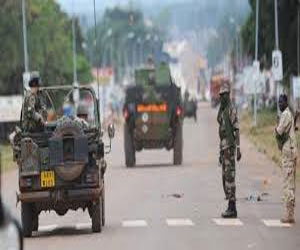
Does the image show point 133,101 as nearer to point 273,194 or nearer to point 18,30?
point 273,194

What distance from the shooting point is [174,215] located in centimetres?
2144

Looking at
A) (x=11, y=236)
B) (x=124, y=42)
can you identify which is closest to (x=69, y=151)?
(x=11, y=236)

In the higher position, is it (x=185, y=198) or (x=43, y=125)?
(x=43, y=125)

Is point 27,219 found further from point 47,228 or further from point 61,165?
point 47,228

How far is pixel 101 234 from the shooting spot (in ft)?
60.8

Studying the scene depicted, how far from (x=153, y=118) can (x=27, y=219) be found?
18.5 meters

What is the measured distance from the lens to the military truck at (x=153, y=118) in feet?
122

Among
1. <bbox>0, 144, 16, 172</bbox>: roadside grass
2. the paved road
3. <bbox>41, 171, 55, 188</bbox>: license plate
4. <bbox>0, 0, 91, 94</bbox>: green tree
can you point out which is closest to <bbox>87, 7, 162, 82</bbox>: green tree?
<bbox>0, 0, 91, 94</bbox>: green tree

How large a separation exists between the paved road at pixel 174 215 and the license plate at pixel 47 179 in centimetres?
81

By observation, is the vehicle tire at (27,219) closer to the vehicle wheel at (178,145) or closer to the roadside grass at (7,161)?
the vehicle wheel at (178,145)

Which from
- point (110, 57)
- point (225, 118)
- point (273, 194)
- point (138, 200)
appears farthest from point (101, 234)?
point (110, 57)

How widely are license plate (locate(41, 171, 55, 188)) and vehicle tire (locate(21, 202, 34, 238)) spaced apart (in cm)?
56

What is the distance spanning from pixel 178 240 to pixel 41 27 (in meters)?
58.7

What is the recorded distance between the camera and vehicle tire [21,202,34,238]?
740 inches
